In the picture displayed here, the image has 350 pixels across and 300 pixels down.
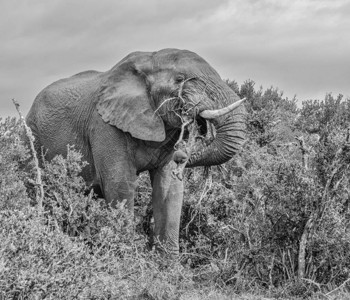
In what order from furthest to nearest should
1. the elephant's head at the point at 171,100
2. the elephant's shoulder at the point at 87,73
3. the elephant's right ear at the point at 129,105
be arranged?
1. the elephant's shoulder at the point at 87,73
2. the elephant's right ear at the point at 129,105
3. the elephant's head at the point at 171,100

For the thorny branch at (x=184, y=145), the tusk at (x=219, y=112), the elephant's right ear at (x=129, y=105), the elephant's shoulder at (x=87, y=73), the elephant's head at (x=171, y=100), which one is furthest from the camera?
the elephant's shoulder at (x=87, y=73)

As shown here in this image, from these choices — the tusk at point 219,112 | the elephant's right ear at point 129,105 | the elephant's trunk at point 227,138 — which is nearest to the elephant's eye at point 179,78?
the elephant's right ear at point 129,105

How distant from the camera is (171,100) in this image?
10.4 m

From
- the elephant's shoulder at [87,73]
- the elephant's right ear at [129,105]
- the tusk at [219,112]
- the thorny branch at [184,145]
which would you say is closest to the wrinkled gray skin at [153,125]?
the elephant's right ear at [129,105]

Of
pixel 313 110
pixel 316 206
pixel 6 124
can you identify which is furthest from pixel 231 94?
pixel 313 110

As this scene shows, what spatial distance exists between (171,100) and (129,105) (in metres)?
0.75

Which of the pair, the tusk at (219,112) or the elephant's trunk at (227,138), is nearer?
the tusk at (219,112)

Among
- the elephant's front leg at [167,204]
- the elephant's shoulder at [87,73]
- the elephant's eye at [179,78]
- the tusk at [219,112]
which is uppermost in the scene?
the elephant's shoulder at [87,73]

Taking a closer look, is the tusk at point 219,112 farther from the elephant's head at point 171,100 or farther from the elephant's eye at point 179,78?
the elephant's eye at point 179,78

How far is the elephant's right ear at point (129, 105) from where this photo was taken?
1065 cm

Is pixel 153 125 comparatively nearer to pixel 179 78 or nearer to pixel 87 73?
pixel 179 78

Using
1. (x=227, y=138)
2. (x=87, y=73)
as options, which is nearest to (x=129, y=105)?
(x=227, y=138)

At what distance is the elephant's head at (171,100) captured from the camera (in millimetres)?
10141

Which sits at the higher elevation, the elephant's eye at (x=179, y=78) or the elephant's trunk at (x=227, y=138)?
the elephant's eye at (x=179, y=78)
